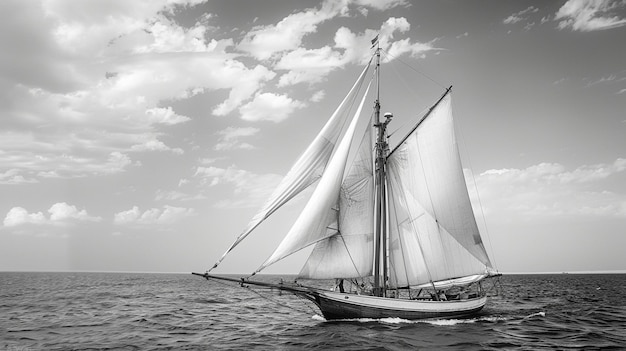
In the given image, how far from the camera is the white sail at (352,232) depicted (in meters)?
27.5

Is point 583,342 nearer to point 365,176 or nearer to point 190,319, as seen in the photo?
point 365,176

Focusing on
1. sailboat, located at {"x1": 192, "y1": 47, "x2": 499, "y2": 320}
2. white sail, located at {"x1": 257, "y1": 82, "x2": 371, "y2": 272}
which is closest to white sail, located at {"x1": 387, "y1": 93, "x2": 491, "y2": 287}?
sailboat, located at {"x1": 192, "y1": 47, "x2": 499, "y2": 320}

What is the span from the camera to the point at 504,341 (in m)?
23.0

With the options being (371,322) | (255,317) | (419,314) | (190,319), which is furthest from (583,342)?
(190,319)

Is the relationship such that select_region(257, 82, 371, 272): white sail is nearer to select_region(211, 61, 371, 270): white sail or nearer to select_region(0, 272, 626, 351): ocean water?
select_region(211, 61, 371, 270): white sail

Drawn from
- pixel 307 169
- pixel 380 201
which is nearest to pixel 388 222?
pixel 380 201

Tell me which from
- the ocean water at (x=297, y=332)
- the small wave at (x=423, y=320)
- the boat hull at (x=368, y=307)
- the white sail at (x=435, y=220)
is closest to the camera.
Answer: the ocean water at (x=297, y=332)

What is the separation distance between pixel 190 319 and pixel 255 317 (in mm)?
5006

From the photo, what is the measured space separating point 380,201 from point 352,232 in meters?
3.51

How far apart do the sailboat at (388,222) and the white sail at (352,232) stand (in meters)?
0.06

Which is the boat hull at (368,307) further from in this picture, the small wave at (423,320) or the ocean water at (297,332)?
the ocean water at (297,332)

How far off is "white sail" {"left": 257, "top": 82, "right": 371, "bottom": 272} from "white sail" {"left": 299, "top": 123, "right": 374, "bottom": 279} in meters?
0.91

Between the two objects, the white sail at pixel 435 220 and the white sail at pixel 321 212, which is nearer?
the white sail at pixel 321 212

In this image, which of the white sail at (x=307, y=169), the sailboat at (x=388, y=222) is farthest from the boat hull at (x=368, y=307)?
the white sail at (x=307, y=169)
